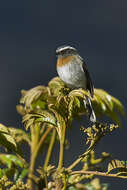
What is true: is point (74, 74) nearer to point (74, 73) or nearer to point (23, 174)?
point (74, 73)

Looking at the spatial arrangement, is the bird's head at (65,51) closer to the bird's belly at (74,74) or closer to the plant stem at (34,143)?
the bird's belly at (74,74)

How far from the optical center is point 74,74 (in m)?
1.36

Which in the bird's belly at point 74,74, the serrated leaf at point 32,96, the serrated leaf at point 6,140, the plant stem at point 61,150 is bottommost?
the plant stem at point 61,150

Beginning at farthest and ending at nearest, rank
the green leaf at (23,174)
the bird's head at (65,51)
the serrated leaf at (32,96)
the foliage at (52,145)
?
the bird's head at (65,51), the serrated leaf at (32,96), the green leaf at (23,174), the foliage at (52,145)

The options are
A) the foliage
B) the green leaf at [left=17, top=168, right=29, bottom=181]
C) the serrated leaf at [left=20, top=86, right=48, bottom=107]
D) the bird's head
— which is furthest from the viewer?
the bird's head

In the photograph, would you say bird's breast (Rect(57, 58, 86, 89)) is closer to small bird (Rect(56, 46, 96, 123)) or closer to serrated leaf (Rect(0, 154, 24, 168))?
small bird (Rect(56, 46, 96, 123))

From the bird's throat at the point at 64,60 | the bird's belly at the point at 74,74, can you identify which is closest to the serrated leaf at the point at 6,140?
the bird's belly at the point at 74,74

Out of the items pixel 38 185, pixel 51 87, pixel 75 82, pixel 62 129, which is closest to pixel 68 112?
pixel 62 129

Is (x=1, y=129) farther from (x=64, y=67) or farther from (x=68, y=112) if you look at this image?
(x=64, y=67)

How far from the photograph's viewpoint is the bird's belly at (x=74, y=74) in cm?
131

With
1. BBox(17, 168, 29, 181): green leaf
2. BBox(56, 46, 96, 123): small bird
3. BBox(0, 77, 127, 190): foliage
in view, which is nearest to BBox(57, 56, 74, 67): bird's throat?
BBox(56, 46, 96, 123): small bird

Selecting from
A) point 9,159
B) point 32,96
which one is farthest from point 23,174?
point 32,96

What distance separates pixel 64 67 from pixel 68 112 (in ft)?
2.86

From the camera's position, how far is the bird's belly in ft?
4.29
